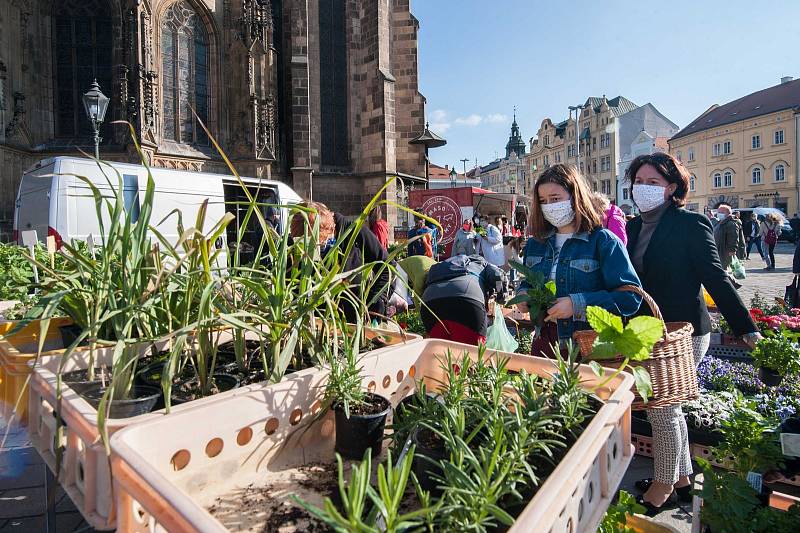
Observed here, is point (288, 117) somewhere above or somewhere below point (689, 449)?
above

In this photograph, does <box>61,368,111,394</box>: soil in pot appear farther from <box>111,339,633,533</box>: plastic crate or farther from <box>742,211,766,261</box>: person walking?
<box>742,211,766,261</box>: person walking

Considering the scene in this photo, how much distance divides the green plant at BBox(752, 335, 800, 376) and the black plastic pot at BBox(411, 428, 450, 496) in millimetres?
3394

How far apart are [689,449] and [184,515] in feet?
9.96

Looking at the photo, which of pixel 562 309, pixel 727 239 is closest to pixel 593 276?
pixel 562 309

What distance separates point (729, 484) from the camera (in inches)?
62.9

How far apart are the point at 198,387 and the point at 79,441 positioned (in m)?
0.42

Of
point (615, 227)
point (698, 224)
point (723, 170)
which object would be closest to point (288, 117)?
point (615, 227)

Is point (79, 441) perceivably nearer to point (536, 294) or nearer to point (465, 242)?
point (536, 294)

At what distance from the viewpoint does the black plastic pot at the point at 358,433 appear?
4.21 ft

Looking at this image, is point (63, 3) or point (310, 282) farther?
point (63, 3)

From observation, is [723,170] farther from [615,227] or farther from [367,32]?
[615,227]

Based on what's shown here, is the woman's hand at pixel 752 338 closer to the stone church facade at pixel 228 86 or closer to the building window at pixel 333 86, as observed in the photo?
the stone church facade at pixel 228 86

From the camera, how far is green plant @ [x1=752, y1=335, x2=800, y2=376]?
364 centimetres

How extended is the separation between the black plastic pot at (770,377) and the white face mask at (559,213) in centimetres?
237
